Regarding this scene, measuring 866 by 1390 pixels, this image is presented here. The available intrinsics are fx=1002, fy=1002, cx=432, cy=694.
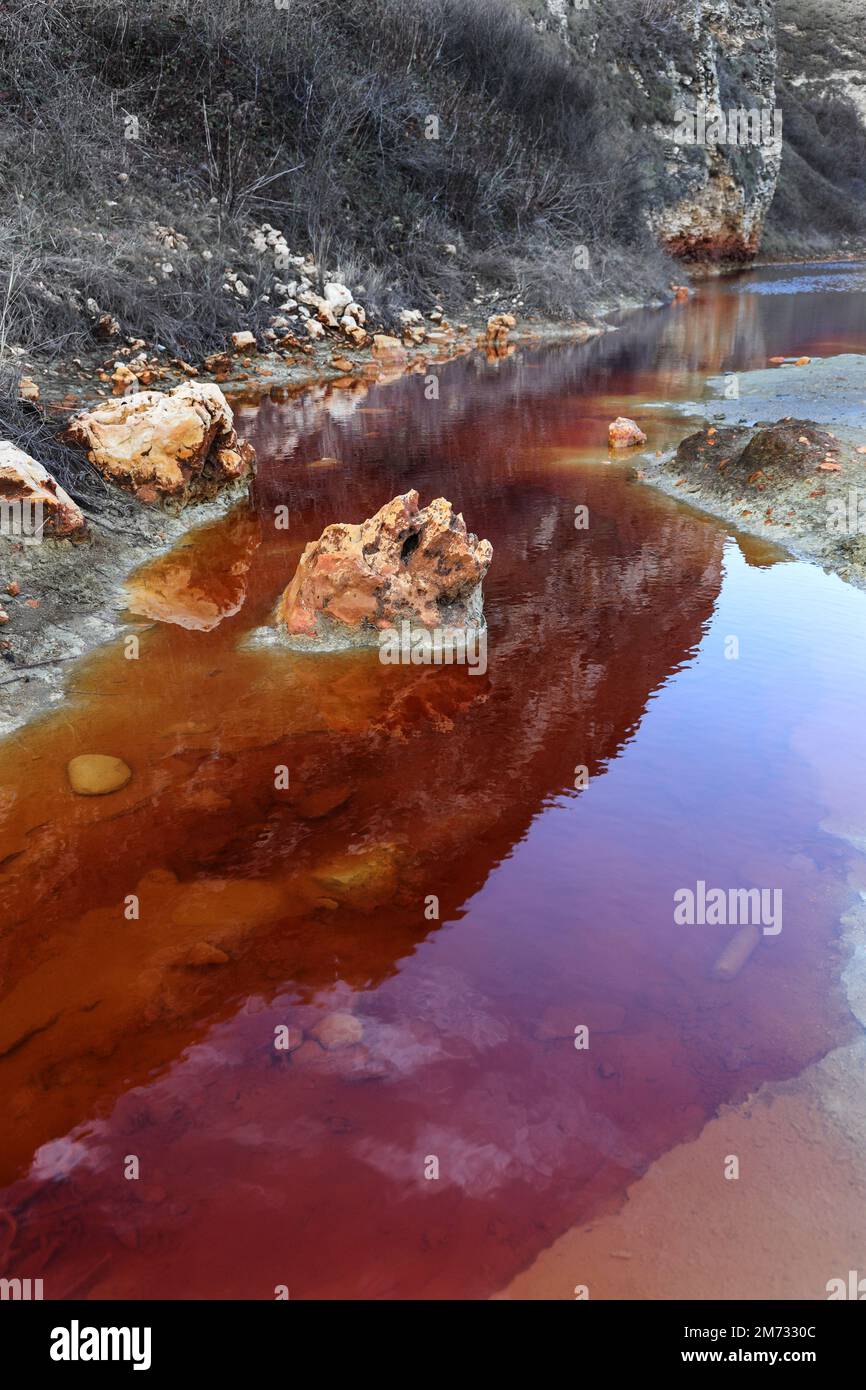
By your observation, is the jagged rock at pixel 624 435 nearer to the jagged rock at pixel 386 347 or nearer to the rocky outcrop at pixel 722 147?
the jagged rock at pixel 386 347

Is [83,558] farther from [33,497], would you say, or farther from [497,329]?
[497,329]

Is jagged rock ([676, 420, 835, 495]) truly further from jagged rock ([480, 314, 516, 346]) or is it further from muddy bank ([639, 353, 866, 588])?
jagged rock ([480, 314, 516, 346])

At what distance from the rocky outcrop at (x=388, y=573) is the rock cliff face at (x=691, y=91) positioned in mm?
24844

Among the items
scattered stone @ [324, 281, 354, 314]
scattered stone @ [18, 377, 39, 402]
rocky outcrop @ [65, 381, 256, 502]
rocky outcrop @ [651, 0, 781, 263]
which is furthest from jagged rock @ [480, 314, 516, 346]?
rocky outcrop @ [651, 0, 781, 263]

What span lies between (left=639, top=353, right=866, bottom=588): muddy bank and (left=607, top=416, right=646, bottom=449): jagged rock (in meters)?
0.36

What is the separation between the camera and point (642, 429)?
31.3ft

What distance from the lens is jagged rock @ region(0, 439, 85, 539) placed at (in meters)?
5.48

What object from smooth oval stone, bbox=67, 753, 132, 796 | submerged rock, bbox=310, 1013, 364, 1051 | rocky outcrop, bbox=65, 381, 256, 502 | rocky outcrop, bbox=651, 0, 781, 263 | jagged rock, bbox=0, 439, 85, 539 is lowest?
submerged rock, bbox=310, 1013, 364, 1051

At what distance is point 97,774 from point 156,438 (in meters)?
3.67

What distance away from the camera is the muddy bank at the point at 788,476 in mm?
6414

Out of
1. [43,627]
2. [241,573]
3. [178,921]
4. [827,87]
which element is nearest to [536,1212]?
[178,921]

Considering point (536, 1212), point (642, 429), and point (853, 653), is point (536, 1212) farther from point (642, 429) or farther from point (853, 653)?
point (642, 429)
